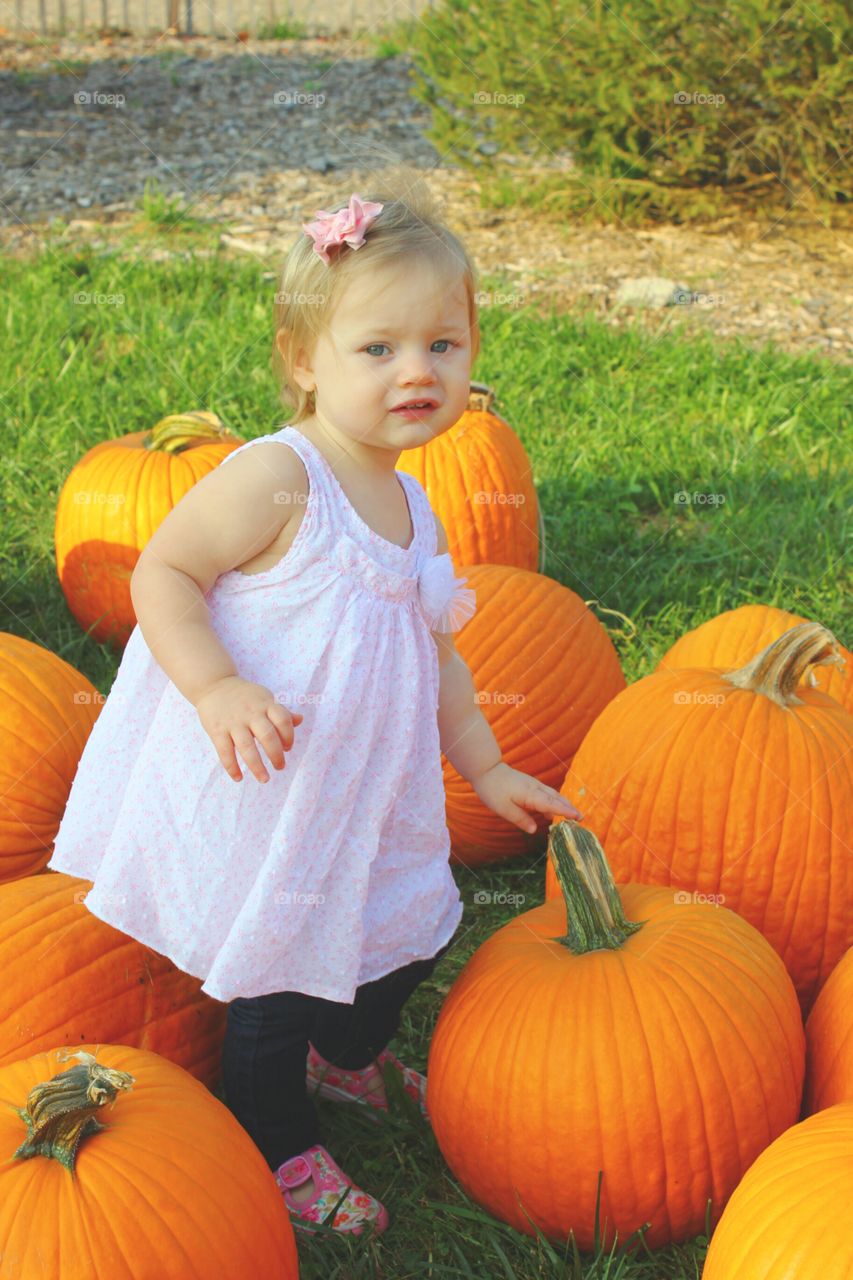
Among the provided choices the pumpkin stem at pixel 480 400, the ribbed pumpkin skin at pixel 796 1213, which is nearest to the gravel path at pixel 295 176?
the pumpkin stem at pixel 480 400

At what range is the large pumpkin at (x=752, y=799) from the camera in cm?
240

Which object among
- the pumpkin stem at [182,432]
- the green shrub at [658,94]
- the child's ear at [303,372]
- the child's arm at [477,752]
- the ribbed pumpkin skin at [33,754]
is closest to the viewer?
the child's ear at [303,372]

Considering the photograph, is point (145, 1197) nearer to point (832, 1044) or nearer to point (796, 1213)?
point (796, 1213)

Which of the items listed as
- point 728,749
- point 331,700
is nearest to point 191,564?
point 331,700

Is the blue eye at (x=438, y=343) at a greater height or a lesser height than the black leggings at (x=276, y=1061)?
greater

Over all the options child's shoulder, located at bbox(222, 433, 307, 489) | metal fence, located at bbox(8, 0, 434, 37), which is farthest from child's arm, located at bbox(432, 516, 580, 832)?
metal fence, located at bbox(8, 0, 434, 37)

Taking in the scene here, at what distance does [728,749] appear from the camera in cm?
245

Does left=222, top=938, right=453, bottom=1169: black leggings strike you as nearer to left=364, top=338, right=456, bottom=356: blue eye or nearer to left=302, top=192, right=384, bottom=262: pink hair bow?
left=364, top=338, right=456, bottom=356: blue eye

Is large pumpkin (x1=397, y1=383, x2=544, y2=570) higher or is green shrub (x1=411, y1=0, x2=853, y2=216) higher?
green shrub (x1=411, y1=0, x2=853, y2=216)

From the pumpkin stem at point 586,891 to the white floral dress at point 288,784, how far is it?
0.27 meters

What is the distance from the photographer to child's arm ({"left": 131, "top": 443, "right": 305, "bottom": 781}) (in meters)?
1.89

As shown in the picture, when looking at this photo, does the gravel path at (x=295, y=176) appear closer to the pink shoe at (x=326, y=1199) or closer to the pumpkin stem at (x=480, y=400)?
the pumpkin stem at (x=480, y=400)

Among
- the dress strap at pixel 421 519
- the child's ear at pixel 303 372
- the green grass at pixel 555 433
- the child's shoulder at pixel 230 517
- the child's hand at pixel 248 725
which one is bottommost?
the green grass at pixel 555 433

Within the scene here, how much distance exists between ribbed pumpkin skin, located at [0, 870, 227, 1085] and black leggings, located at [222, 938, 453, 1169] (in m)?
0.08
